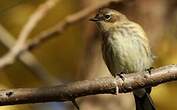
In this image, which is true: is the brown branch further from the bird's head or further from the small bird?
the bird's head

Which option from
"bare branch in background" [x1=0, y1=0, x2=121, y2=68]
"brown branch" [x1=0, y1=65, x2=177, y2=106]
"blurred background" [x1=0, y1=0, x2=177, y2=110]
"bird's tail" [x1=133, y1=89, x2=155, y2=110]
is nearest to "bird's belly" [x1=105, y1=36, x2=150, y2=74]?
"bird's tail" [x1=133, y1=89, x2=155, y2=110]

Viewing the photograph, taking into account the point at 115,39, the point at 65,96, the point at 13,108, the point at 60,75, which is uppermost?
the point at 65,96

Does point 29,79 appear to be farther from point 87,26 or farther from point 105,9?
point 105,9

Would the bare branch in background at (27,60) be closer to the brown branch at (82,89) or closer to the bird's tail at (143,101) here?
the bird's tail at (143,101)

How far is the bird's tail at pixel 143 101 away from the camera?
5.34m

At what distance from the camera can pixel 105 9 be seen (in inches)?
239

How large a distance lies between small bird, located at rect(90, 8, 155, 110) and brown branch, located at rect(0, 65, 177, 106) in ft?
4.80

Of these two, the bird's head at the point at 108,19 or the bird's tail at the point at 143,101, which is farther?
the bird's head at the point at 108,19

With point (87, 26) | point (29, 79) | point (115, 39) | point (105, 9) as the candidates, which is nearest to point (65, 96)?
point (115, 39)

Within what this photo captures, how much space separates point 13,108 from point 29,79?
1.31 meters

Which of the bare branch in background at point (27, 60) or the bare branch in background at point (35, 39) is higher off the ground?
the bare branch in background at point (35, 39)

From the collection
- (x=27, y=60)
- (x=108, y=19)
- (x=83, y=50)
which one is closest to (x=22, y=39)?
(x=27, y=60)

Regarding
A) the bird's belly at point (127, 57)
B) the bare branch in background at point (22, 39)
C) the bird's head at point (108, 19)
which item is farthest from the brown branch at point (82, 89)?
the bird's head at point (108, 19)

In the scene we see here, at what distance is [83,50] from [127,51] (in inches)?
60.1
